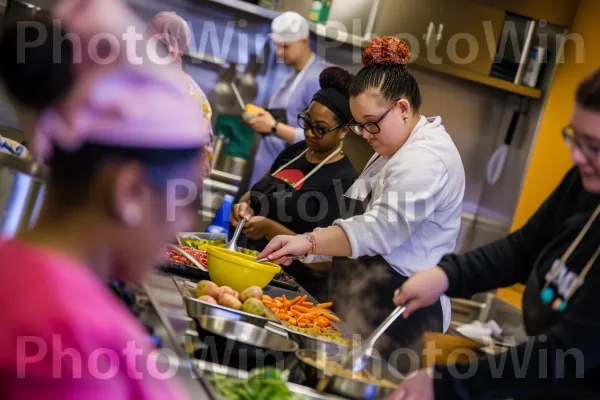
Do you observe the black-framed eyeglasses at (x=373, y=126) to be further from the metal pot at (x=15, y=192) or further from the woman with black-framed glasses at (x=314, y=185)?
the metal pot at (x=15, y=192)

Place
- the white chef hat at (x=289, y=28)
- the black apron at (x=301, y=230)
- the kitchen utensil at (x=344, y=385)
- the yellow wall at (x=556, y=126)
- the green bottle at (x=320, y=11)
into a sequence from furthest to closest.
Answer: the green bottle at (x=320, y=11) < the yellow wall at (x=556, y=126) < the white chef hat at (x=289, y=28) < the black apron at (x=301, y=230) < the kitchen utensil at (x=344, y=385)

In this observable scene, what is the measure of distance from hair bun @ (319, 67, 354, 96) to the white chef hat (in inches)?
51.7

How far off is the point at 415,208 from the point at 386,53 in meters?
0.54

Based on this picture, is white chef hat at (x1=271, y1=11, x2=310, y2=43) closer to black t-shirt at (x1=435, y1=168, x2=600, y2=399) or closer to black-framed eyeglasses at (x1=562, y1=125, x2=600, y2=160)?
black t-shirt at (x1=435, y1=168, x2=600, y2=399)

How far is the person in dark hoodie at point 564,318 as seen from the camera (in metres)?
1.26

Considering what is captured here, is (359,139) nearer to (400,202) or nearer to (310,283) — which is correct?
(310,283)

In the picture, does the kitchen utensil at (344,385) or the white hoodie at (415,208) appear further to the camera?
the white hoodie at (415,208)

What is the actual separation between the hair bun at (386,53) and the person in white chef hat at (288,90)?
1.80 meters

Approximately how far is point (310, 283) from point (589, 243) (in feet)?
5.28

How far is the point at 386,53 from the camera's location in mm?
2359

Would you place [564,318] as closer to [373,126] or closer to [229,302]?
[229,302]

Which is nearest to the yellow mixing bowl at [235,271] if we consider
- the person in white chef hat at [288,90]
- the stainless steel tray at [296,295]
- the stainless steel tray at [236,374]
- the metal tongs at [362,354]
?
the stainless steel tray at [296,295]

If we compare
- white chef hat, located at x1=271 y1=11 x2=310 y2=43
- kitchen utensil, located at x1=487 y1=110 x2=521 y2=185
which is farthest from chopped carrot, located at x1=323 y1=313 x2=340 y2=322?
kitchen utensil, located at x1=487 y1=110 x2=521 y2=185

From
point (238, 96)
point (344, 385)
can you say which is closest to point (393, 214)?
point (344, 385)
